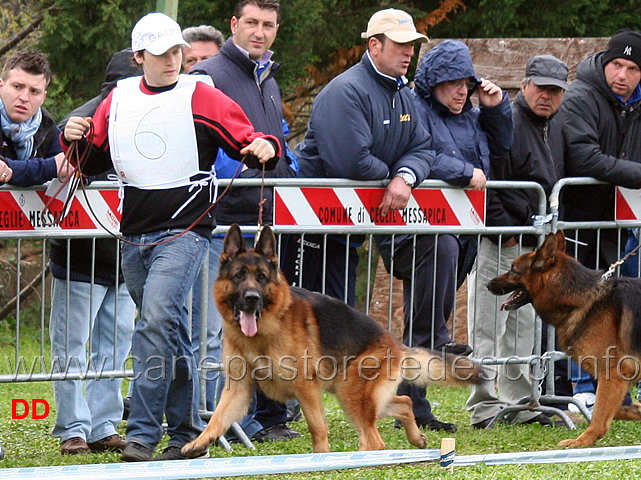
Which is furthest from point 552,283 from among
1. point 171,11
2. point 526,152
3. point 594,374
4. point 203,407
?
point 171,11

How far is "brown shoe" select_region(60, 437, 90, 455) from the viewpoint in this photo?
236 inches

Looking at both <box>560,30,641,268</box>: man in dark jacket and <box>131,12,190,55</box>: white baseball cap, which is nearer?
<box>131,12,190,55</box>: white baseball cap

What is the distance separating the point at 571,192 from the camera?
771 centimetres

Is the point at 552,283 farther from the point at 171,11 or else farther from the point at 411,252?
the point at 171,11

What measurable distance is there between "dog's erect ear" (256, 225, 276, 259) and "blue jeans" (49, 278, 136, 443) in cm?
133

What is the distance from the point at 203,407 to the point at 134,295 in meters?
1.32

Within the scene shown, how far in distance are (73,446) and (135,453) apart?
1.05m

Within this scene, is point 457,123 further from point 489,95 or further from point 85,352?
point 85,352

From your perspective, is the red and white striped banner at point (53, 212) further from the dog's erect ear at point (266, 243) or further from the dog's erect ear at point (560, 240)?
the dog's erect ear at point (560, 240)

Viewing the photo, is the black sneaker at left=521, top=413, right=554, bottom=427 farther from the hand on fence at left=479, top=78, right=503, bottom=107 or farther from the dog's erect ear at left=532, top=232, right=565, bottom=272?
the hand on fence at left=479, top=78, right=503, bottom=107

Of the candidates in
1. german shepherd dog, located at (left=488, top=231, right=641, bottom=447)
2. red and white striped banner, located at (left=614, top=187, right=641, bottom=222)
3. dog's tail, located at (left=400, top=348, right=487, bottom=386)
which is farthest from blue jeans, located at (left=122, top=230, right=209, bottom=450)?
red and white striped banner, located at (left=614, top=187, right=641, bottom=222)

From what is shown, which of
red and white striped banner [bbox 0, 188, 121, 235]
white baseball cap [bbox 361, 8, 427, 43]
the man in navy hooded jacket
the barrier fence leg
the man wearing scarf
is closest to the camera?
the barrier fence leg

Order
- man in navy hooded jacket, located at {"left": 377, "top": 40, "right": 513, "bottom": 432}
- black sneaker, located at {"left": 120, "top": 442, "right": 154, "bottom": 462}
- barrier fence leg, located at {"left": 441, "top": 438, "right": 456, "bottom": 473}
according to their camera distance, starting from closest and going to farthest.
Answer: barrier fence leg, located at {"left": 441, "top": 438, "right": 456, "bottom": 473}
black sneaker, located at {"left": 120, "top": 442, "right": 154, "bottom": 462}
man in navy hooded jacket, located at {"left": 377, "top": 40, "right": 513, "bottom": 432}

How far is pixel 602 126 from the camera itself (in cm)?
773
